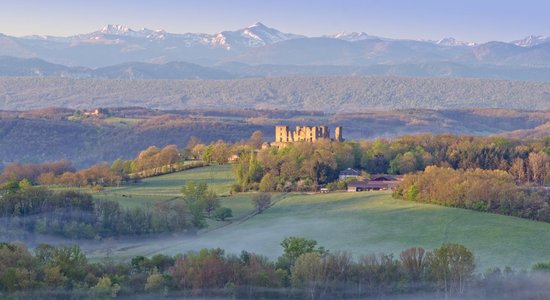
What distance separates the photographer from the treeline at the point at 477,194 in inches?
2547

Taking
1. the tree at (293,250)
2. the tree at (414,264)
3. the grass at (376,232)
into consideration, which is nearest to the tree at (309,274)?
the tree at (293,250)

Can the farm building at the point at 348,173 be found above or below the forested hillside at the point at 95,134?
above

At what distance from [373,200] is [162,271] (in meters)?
24.7

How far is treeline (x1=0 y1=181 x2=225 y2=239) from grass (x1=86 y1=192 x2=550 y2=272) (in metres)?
1.75

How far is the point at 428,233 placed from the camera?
5909 cm

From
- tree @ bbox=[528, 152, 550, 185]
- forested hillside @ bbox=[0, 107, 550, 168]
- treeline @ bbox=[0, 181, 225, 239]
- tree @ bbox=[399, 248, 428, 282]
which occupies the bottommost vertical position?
forested hillside @ bbox=[0, 107, 550, 168]

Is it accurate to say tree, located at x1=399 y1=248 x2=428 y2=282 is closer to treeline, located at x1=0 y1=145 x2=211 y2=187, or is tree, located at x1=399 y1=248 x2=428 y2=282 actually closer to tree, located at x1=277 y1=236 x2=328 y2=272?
tree, located at x1=277 y1=236 x2=328 y2=272

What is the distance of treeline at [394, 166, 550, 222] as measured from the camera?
6469 cm

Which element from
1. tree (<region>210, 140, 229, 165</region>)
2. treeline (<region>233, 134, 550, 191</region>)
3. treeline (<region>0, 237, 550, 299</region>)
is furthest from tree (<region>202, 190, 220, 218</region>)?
tree (<region>210, 140, 229, 165</region>)

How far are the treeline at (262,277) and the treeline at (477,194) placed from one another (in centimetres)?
1651

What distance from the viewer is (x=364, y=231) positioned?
2389 inches

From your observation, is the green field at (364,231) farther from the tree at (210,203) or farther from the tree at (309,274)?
the tree at (309,274)

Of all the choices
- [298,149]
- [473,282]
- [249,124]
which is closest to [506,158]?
[298,149]

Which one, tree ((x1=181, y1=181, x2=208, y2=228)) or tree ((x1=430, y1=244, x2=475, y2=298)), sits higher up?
tree ((x1=430, y1=244, x2=475, y2=298))
